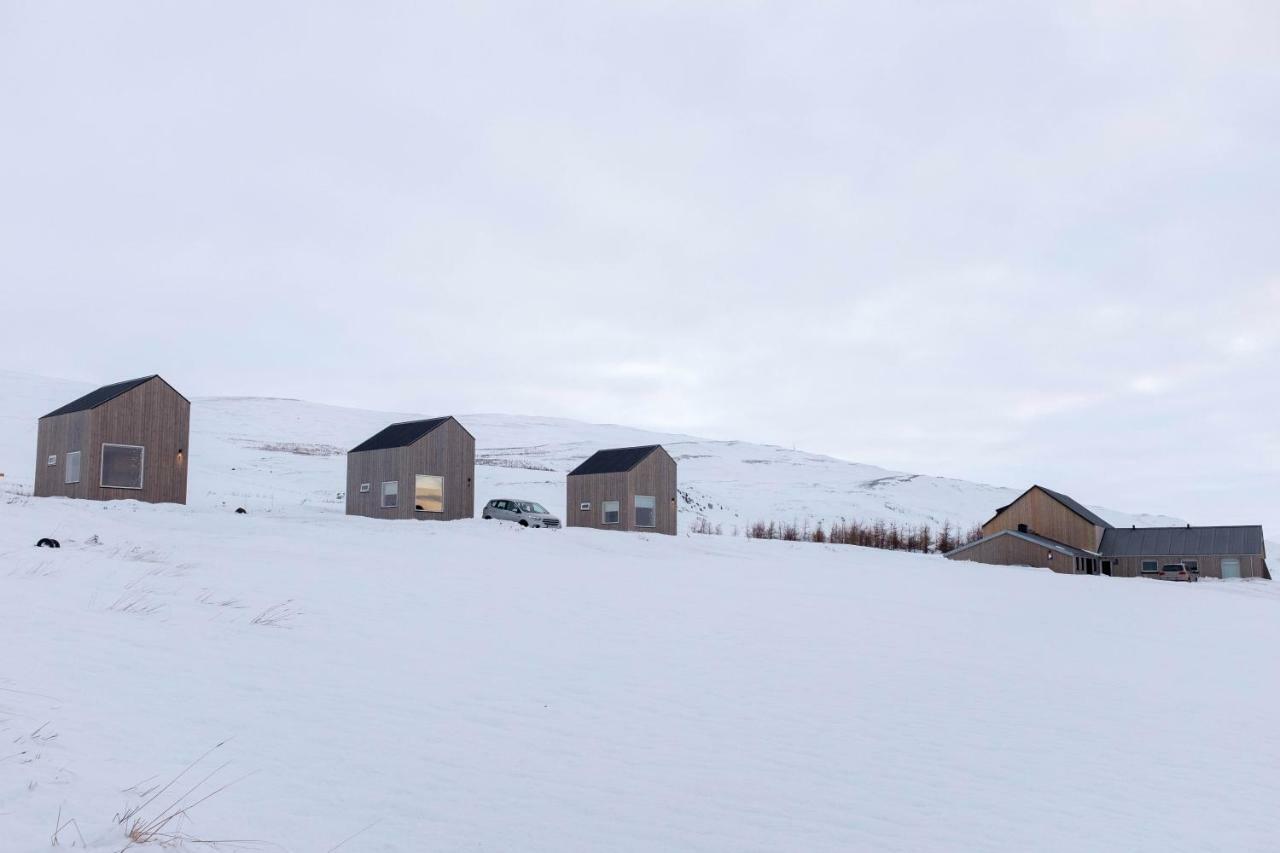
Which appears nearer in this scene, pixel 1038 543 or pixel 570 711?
pixel 570 711

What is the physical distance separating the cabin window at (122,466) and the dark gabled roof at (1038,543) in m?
39.0

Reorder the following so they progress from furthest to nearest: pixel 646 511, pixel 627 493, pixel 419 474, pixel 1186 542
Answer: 1. pixel 1186 542
2. pixel 646 511
3. pixel 627 493
4. pixel 419 474

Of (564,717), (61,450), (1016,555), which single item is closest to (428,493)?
(61,450)

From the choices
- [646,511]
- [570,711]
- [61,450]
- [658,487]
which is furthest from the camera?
[658,487]

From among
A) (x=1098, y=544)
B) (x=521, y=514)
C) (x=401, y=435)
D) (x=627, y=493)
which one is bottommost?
(x=1098, y=544)

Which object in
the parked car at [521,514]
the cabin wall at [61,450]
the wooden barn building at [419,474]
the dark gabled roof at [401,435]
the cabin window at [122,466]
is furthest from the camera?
the parked car at [521,514]

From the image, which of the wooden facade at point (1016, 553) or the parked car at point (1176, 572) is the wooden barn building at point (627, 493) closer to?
the wooden facade at point (1016, 553)

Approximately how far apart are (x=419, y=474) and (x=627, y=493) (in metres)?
8.38

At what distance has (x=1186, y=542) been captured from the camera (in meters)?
56.6

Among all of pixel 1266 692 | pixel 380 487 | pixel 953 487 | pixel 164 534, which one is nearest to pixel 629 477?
pixel 380 487

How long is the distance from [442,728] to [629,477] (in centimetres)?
3109

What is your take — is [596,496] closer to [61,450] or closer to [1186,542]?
[61,450]

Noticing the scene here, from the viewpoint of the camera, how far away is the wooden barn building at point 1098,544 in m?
53.5

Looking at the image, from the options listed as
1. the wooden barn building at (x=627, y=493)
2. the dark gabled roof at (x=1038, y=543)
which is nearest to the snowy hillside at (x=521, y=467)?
the wooden barn building at (x=627, y=493)
